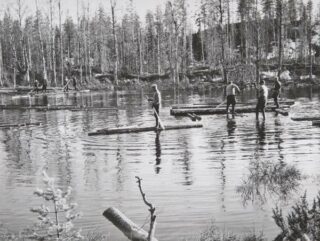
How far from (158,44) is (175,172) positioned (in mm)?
64496

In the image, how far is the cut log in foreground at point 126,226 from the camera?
7.31m

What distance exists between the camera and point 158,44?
75.8 meters

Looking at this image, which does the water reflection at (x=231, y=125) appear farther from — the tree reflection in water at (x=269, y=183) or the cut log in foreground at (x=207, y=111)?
the tree reflection in water at (x=269, y=183)

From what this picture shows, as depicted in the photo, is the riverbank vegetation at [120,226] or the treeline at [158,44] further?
the treeline at [158,44]

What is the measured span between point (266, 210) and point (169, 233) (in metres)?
2.08

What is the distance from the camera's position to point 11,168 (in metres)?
13.9

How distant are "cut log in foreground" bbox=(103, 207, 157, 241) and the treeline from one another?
179 feet

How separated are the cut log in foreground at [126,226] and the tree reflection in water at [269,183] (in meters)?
2.69

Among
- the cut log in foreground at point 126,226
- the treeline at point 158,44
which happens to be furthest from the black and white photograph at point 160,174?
the treeline at point 158,44

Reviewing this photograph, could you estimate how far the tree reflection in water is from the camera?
1012cm

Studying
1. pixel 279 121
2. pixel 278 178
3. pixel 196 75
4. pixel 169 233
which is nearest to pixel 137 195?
pixel 169 233

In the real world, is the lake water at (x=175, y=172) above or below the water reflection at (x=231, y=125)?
below

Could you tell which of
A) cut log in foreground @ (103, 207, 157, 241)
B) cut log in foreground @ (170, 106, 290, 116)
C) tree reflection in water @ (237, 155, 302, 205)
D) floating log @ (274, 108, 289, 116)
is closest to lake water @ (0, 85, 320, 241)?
tree reflection in water @ (237, 155, 302, 205)

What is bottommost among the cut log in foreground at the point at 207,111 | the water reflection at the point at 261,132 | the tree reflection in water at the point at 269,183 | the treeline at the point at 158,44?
the tree reflection in water at the point at 269,183
